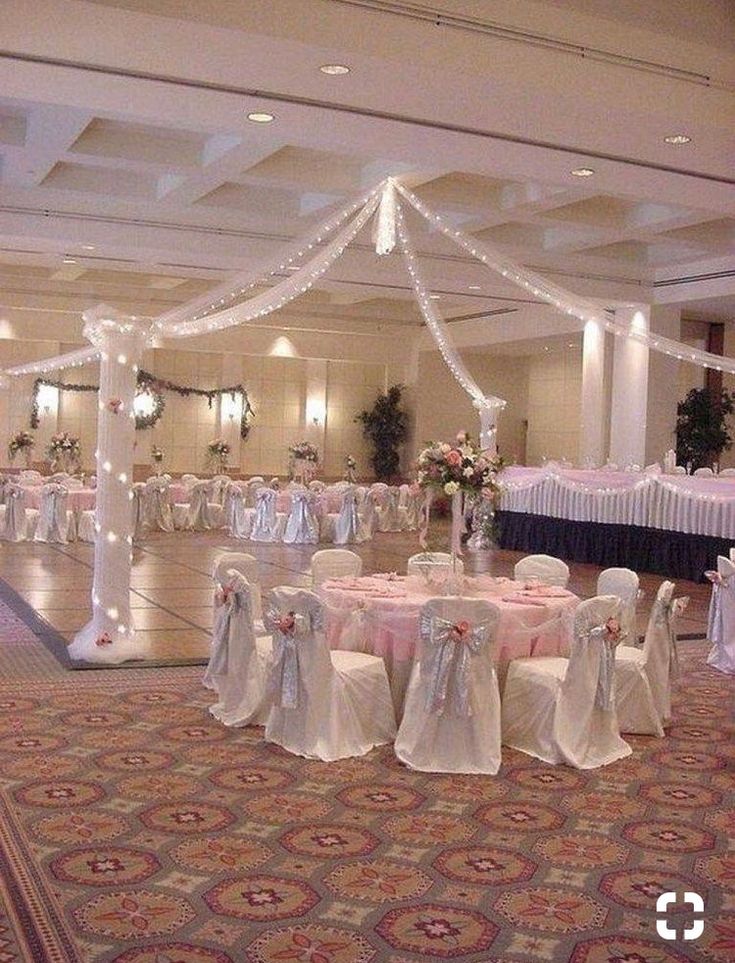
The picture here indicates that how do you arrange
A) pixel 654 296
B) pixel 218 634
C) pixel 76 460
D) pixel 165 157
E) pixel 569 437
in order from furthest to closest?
pixel 569 437 < pixel 76 460 < pixel 654 296 < pixel 165 157 < pixel 218 634

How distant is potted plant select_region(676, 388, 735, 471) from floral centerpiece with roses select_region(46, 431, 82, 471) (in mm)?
9255

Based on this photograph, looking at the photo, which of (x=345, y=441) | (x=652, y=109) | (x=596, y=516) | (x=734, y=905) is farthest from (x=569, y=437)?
(x=734, y=905)

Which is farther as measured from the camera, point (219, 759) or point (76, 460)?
point (76, 460)

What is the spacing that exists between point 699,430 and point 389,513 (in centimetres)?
463

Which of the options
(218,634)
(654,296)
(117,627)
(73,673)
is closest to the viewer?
(218,634)

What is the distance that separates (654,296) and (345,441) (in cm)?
813

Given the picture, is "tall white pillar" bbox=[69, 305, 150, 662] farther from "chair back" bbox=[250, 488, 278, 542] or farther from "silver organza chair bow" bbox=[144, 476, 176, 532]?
"silver organza chair bow" bbox=[144, 476, 176, 532]

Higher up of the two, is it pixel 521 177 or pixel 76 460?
pixel 521 177

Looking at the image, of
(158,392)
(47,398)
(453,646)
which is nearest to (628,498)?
(453,646)

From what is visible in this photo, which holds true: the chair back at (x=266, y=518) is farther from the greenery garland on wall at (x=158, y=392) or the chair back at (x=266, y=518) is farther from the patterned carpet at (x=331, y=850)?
the patterned carpet at (x=331, y=850)

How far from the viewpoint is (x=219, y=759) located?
16.3 ft

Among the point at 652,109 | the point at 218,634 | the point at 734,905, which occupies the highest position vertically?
the point at 652,109

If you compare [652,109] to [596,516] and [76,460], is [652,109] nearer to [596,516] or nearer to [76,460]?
[596,516]
